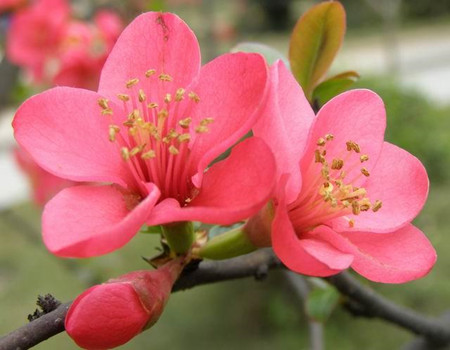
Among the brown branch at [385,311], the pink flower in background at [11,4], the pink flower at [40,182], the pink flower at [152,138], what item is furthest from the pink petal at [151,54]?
the pink flower at [40,182]

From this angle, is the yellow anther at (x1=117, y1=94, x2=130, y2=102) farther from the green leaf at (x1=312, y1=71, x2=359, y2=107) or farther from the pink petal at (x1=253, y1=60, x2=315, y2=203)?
the green leaf at (x1=312, y1=71, x2=359, y2=107)

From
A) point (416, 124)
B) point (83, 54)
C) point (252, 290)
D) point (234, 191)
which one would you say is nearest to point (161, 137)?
point (234, 191)

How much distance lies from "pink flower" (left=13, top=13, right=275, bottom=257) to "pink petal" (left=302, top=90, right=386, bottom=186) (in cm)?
10

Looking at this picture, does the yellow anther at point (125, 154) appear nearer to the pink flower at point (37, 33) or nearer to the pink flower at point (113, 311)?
the pink flower at point (113, 311)

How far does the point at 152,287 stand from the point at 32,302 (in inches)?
150

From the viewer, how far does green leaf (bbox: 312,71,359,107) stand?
2.65 feet

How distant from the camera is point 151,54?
0.62 metres

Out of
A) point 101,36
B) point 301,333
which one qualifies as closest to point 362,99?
point 101,36

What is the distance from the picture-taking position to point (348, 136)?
2.07 feet

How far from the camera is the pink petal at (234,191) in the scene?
0.48 m

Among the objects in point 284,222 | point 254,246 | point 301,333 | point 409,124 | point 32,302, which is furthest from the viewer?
point 409,124

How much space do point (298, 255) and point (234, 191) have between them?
2.8 inches

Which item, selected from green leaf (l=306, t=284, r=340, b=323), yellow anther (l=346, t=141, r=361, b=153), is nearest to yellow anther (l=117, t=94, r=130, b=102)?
yellow anther (l=346, t=141, r=361, b=153)

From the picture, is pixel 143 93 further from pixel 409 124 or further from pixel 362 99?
pixel 409 124
